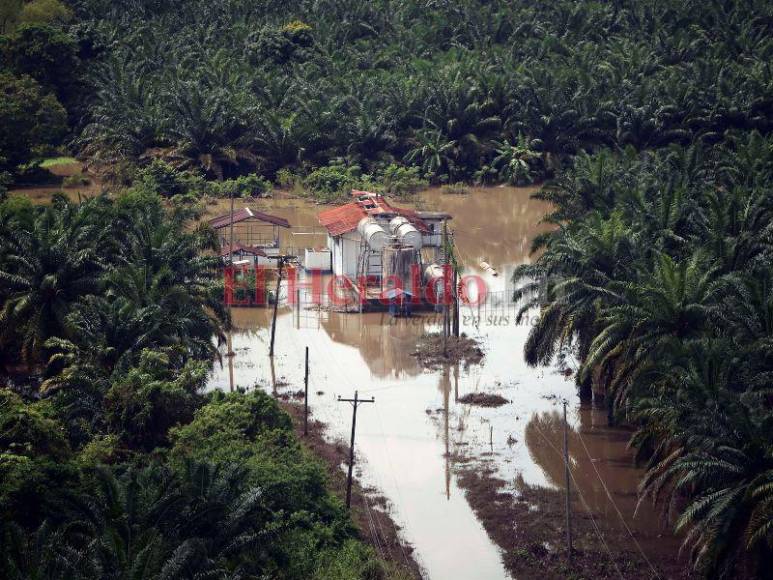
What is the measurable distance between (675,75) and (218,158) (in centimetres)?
2600

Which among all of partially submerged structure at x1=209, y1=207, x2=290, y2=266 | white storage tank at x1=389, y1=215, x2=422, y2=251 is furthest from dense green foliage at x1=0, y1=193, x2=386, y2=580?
white storage tank at x1=389, y1=215, x2=422, y2=251

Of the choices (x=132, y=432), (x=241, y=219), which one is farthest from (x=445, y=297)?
(x=132, y=432)

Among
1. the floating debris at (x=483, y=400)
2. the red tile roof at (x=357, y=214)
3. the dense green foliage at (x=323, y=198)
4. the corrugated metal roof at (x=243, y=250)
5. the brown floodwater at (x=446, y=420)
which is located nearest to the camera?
the dense green foliage at (x=323, y=198)

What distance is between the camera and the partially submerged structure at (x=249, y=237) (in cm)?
4784

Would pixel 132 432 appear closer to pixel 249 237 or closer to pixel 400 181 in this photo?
pixel 249 237

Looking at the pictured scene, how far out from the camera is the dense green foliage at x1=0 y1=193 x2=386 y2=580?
21156mm

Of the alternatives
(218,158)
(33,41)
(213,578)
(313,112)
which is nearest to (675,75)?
(313,112)

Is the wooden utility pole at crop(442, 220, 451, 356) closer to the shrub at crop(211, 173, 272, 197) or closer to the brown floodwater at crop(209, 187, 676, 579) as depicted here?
the brown floodwater at crop(209, 187, 676, 579)

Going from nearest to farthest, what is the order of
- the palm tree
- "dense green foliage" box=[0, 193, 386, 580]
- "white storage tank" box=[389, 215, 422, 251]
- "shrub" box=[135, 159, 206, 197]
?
"dense green foliage" box=[0, 193, 386, 580] → the palm tree → "white storage tank" box=[389, 215, 422, 251] → "shrub" box=[135, 159, 206, 197]

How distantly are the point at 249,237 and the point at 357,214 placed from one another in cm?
693

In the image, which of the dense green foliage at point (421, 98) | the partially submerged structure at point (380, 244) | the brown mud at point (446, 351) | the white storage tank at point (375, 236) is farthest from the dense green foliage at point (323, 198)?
the white storage tank at point (375, 236)

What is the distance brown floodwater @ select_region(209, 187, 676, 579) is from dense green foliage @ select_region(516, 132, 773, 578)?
1372 millimetres

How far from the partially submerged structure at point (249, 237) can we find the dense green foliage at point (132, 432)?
660cm

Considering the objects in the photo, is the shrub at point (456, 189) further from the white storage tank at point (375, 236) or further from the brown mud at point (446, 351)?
the brown mud at point (446, 351)
